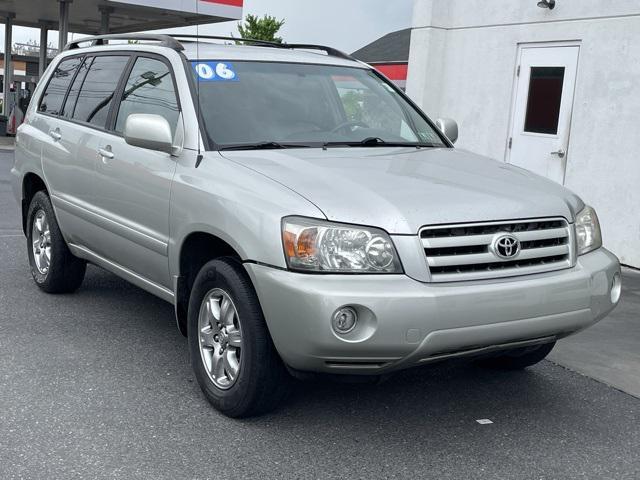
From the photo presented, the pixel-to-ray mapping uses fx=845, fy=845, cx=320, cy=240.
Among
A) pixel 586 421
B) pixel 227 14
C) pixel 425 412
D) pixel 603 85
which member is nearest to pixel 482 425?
pixel 425 412

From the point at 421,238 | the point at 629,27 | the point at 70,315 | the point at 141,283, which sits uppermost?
the point at 629,27

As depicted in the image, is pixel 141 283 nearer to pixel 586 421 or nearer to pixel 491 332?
pixel 491 332

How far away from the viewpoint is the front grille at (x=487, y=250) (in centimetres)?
364

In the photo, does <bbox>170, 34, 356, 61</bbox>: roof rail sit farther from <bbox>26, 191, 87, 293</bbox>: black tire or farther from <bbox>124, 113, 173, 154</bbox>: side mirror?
<bbox>26, 191, 87, 293</bbox>: black tire

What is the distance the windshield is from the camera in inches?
183

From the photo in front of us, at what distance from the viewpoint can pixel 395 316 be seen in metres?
3.48

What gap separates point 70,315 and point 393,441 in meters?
2.87

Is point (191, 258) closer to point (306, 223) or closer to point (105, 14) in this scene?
point (306, 223)

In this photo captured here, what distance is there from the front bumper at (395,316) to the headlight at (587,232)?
452 millimetres

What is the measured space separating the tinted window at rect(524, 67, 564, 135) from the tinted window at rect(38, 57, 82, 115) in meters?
5.69

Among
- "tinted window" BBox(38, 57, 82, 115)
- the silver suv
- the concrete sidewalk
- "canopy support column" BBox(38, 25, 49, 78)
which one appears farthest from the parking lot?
"canopy support column" BBox(38, 25, 49, 78)

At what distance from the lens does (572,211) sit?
4.17 metres

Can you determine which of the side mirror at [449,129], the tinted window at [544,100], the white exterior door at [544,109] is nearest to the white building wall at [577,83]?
the white exterior door at [544,109]

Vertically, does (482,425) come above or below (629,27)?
below
